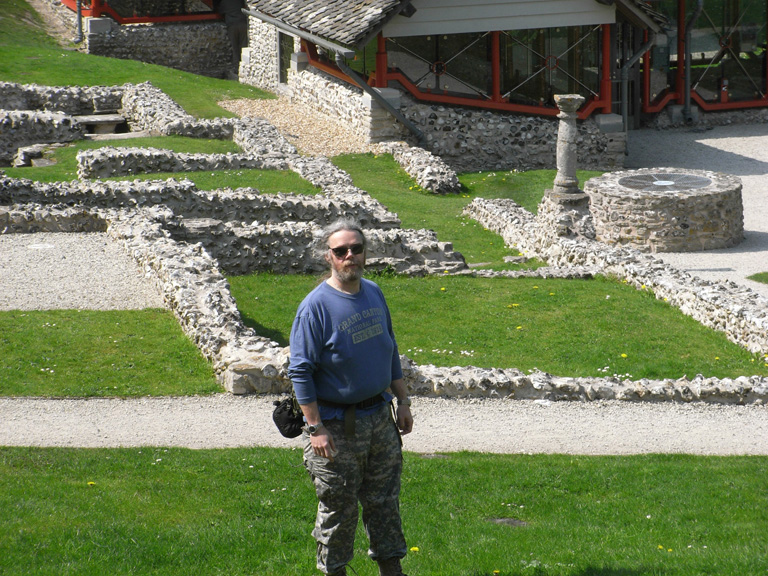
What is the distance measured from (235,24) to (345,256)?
35.3 meters

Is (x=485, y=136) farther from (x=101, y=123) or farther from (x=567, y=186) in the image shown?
(x=101, y=123)

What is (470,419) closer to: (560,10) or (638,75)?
(560,10)

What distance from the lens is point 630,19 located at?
27.3 m

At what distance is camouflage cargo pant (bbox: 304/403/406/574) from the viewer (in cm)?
590

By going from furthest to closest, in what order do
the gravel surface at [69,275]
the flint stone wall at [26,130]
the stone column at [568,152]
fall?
the flint stone wall at [26,130] < the stone column at [568,152] < the gravel surface at [69,275]

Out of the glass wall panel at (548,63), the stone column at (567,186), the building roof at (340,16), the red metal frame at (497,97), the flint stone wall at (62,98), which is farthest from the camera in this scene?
the flint stone wall at (62,98)

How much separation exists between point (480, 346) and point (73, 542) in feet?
A: 22.8

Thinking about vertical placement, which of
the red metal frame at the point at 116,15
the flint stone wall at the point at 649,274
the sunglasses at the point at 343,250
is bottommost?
the flint stone wall at the point at 649,274

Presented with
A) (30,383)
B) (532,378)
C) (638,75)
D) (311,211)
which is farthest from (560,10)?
(30,383)

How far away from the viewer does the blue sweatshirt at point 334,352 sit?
19.2ft

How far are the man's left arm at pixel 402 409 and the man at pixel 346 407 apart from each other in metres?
0.14

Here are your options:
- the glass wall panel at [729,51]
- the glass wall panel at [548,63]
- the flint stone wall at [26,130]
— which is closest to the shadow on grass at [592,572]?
the glass wall panel at [548,63]

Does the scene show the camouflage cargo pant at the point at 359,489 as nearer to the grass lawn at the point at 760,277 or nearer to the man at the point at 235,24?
the grass lawn at the point at 760,277

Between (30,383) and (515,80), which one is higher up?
(515,80)
